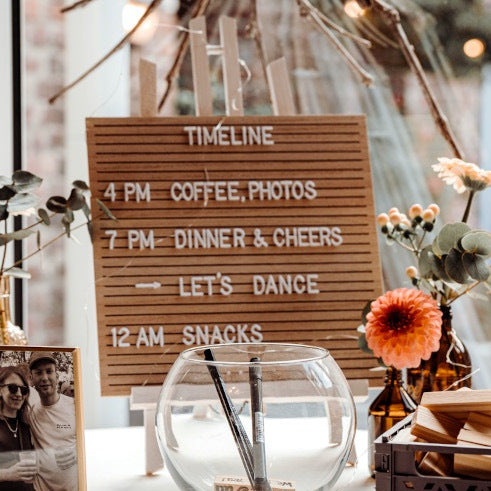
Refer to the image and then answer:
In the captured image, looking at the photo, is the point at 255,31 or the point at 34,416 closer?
the point at 34,416

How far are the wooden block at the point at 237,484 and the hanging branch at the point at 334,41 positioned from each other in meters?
0.87

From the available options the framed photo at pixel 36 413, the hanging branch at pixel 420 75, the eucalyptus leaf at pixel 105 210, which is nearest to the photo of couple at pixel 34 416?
the framed photo at pixel 36 413

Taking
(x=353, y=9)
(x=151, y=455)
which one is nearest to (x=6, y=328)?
(x=151, y=455)

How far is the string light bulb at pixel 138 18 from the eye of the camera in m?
1.80

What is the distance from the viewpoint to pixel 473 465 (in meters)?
0.81

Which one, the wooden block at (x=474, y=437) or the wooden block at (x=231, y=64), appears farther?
the wooden block at (x=231, y=64)

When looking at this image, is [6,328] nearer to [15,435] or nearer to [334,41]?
[15,435]

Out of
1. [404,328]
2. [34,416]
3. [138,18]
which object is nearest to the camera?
[34,416]

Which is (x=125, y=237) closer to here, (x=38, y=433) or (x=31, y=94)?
(x=38, y=433)

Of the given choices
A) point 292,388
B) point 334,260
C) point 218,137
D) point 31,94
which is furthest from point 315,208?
point 31,94

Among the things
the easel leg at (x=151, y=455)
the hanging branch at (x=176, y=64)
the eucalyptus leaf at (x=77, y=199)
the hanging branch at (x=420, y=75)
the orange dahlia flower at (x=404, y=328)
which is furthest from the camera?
the hanging branch at (x=176, y=64)

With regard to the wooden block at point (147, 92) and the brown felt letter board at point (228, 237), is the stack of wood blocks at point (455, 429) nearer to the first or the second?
the brown felt letter board at point (228, 237)

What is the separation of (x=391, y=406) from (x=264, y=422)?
0.32m

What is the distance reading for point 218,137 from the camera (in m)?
1.32
